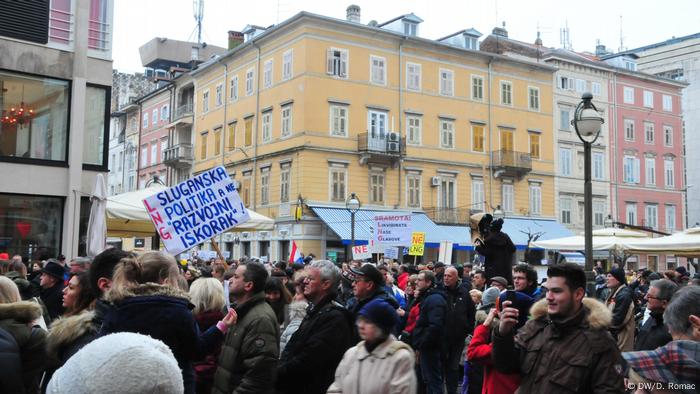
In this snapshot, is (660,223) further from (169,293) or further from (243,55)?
(169,293)

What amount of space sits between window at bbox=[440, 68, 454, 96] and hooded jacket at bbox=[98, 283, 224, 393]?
38.8 meters

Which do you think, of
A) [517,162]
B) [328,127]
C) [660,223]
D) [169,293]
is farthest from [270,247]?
[169,293]

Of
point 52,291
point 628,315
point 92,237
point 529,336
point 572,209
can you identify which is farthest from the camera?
point 572,209

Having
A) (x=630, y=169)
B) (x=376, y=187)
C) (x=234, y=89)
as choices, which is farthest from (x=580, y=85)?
(x=234, y=89)

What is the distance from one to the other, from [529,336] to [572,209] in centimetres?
4545

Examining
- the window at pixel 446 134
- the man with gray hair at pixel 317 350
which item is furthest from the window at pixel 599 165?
the man with gray hair at pixel 317 350

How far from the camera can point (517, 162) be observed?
1735 inches

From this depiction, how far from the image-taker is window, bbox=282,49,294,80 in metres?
38.3

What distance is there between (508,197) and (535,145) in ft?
14.0

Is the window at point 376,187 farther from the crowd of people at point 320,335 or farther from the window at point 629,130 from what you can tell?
the crowd of people at point 320,335

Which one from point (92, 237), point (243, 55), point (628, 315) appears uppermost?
point (243, 55)

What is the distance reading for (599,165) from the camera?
49.1 meters

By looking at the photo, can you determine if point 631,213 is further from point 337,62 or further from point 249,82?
point 249,82

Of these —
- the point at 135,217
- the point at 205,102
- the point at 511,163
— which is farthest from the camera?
the point at 205,102
